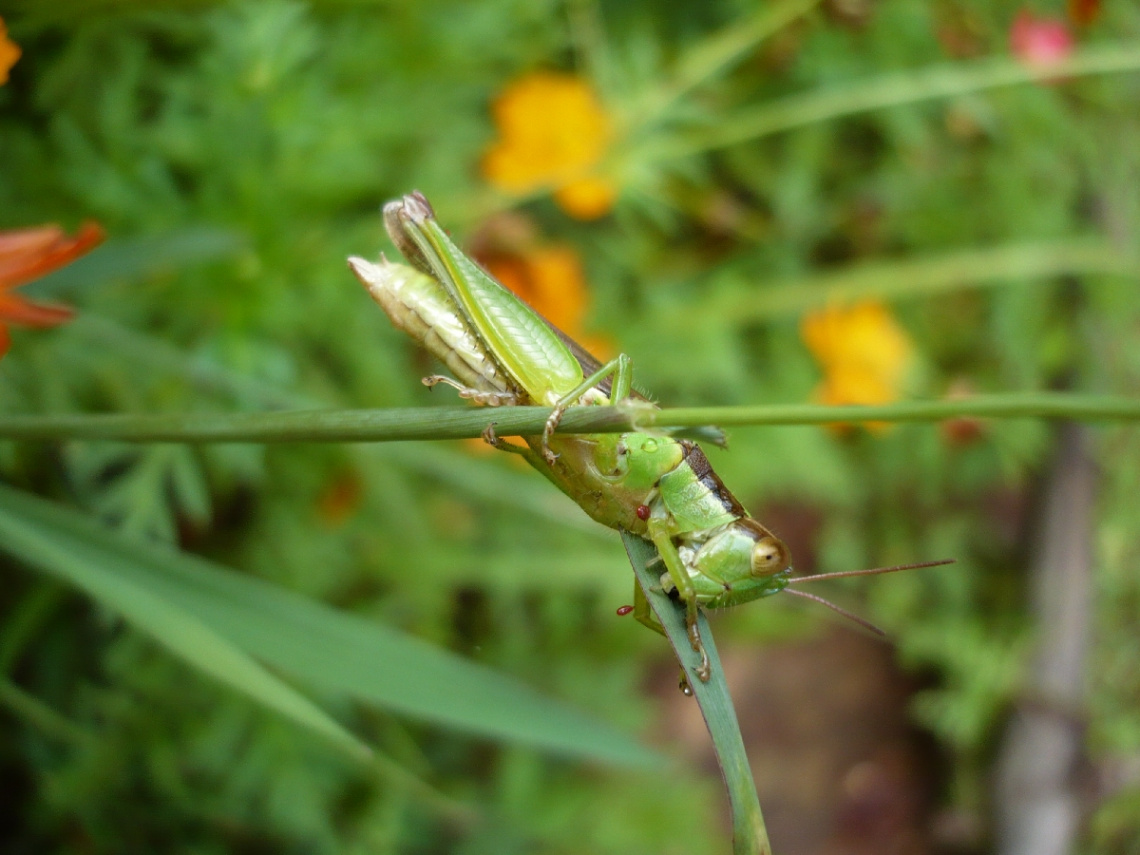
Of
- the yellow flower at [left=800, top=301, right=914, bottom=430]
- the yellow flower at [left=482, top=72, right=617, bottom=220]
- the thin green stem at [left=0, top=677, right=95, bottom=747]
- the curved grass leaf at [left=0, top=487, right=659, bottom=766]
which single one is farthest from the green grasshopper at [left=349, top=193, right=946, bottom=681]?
the yellow flower at [left=800, top=301, right=914, bottom=430]

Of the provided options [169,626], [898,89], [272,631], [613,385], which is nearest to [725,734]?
[613,385]

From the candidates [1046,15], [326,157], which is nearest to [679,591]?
[326,157]

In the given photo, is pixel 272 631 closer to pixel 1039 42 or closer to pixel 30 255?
pixel 30 255

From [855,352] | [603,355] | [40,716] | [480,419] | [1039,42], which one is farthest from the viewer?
[855,352]

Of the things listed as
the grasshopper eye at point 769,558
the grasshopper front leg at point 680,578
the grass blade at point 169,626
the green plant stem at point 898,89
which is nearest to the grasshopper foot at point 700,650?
the grasshopper front leg at point 680,578

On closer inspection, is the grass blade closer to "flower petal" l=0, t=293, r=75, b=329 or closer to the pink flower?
"flower petal" l=0, t=293, r=75, b=329

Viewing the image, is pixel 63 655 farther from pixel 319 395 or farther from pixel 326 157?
pixel 326 157
